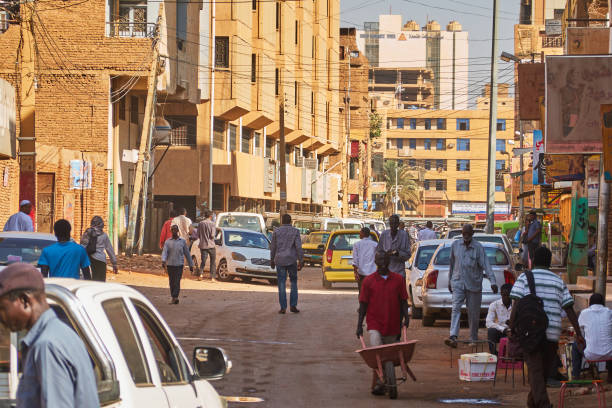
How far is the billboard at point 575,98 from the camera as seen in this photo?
1822 centimetres

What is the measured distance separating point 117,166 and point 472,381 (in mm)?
31530

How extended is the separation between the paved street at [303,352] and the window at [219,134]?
29.0 m

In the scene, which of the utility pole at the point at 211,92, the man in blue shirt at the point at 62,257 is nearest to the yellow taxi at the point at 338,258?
the man in blue shirt at the point at 62,257

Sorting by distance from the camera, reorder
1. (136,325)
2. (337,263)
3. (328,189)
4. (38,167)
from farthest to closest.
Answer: (328,189)
(38,167)
(337,263)
(136,325)

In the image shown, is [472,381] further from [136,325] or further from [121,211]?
[121,211]

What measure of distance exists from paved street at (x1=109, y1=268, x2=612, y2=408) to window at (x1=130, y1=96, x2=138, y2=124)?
772 inches

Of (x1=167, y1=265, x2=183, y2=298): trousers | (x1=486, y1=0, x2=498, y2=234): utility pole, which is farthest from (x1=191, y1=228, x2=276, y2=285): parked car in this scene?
(x1=167, y1=265, x2=183, y2=298): trousers

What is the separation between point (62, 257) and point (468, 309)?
6690mm

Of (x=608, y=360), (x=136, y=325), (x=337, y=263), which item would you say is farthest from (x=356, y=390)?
(x=337, y=263)

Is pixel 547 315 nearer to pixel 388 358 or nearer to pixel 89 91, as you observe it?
pixel 388 358

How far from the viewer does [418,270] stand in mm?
22219

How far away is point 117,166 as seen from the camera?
43.1m

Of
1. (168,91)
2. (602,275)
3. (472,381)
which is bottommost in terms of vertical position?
(472,381)

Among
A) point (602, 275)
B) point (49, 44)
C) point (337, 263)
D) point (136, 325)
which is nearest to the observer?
point (136, 325)
